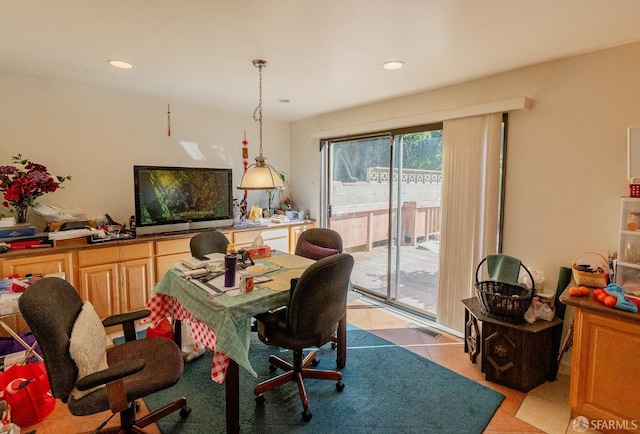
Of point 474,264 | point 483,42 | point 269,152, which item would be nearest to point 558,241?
point 474,264

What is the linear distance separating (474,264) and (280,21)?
8.22 feet

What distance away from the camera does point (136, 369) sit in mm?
1508

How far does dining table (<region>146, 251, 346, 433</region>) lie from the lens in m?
1.81

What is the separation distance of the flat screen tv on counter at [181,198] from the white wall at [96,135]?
1.19ft

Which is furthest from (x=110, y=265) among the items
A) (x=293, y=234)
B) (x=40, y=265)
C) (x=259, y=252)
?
(x=293, y=234)

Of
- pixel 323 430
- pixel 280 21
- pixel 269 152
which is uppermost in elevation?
pixel 280 21

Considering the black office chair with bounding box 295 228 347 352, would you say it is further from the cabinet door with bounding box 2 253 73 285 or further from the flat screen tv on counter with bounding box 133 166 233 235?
the cabinet door with bounding box 2 253 73 285

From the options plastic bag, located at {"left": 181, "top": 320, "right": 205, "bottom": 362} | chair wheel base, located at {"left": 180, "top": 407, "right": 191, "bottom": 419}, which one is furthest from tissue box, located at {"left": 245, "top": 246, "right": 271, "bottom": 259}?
chair wheel base, located at {"left": 180, "top": 407, "right": 191, "bottom": 419}

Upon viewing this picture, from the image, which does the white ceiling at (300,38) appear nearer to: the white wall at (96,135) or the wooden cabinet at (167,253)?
the white wall at (96,135)

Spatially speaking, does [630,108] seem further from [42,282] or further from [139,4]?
[42,282]

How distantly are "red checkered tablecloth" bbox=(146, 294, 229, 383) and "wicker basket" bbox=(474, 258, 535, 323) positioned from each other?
73.2 inches

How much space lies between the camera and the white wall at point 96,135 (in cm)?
305

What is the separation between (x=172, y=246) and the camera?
350cm

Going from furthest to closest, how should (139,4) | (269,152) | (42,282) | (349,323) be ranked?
1. (269,152)
2. (349,323)
3. (139,4)
4. (42,282)
